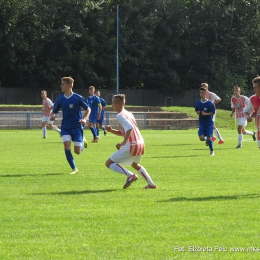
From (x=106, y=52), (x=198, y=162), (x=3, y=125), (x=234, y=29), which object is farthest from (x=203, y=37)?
(x=198, y=162)

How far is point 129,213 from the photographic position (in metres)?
9.55

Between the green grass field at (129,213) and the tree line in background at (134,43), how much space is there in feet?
150

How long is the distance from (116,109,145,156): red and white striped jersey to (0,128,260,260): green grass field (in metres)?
0.66

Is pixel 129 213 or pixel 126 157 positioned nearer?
pixel 129 213

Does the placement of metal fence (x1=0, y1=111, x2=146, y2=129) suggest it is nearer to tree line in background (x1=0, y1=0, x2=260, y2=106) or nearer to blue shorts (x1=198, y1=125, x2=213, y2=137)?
tree line in background (x1=0, y1=0, x2=260, y2=106)

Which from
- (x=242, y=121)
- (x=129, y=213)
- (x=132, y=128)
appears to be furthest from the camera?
(x=242, y=121)

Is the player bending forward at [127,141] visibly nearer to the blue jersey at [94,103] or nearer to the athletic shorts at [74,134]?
the athletic shorts at [74,134]

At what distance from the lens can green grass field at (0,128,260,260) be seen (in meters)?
7.32

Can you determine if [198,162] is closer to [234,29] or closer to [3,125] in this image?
[3,125]

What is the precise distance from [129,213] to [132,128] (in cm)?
255

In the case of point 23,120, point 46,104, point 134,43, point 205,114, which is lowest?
point 23,120

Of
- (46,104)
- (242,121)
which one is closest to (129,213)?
(242,121)

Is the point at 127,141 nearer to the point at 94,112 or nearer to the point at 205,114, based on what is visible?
the point at 205,114

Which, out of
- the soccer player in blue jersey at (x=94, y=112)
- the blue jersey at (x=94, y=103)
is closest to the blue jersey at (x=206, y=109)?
the soccer player in blue jersey at (x=94, y=112)
